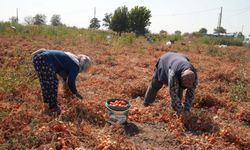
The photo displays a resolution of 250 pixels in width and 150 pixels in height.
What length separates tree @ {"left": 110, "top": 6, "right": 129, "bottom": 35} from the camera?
108ft

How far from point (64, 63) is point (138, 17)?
29163 mm

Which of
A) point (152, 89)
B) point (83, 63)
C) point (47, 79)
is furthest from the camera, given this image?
point (152, 89)

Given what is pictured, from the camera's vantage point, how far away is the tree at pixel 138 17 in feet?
109

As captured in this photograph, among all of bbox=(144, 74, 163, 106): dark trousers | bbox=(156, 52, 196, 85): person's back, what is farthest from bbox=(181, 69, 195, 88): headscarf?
bbox=(144, 74, 163, 106): dark trousers

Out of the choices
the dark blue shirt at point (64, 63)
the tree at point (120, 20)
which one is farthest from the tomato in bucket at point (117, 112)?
the tree at point (120, 20)

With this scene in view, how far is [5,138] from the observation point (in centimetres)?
407

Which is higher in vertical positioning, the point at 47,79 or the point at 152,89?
the point at 47,79

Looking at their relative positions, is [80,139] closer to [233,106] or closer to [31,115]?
[31,115]

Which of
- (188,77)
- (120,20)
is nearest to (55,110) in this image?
(188,77)

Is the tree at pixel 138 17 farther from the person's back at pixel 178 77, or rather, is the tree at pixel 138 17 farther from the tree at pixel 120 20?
the person's back at pixel 178 77

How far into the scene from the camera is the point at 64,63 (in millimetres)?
5102

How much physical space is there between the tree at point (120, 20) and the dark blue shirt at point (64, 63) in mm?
28293

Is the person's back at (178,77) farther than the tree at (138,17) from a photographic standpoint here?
No

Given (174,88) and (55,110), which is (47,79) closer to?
(55,110)
